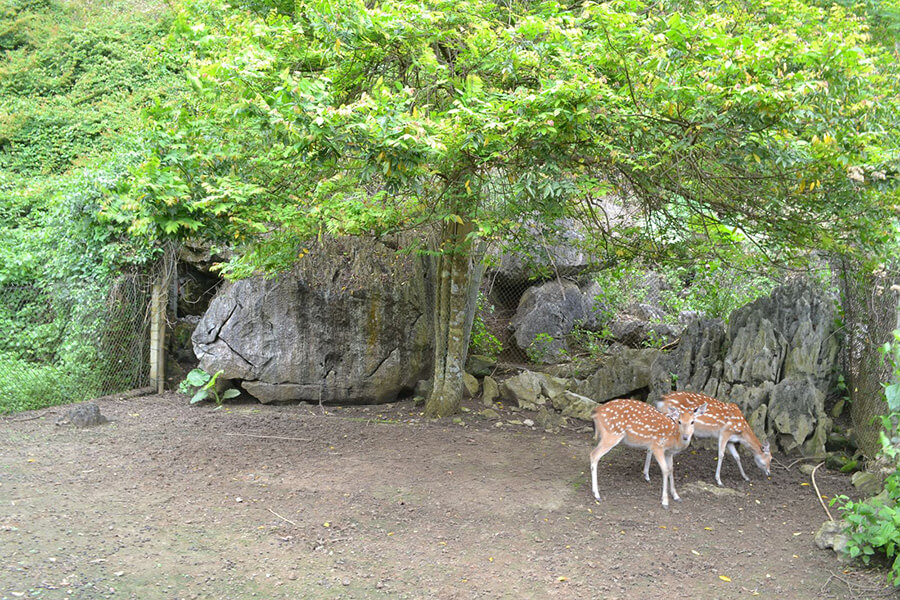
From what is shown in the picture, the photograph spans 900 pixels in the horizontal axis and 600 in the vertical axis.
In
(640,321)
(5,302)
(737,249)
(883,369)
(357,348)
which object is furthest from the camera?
(640,321)

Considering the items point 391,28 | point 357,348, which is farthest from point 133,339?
point 391,28

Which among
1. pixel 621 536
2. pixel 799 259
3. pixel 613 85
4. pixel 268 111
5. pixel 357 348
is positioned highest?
pixel 613 85

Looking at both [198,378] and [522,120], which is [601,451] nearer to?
[522,120]

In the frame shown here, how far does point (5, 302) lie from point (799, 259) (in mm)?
10526

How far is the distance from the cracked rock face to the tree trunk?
0.97 m

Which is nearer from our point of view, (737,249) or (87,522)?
(87,522)

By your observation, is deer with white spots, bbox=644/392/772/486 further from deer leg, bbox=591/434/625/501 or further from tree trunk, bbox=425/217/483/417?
tree trunk, bbox=425/217/483/417

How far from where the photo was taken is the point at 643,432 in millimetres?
5727

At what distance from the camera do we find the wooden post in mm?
9367

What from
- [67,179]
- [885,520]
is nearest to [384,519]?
[885,520]

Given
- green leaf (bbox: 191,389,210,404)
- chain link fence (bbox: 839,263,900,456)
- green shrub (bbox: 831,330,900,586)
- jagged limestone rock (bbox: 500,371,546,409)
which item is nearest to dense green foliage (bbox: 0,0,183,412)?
green leaf (bbox: 191,389,210,404)

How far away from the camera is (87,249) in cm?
942

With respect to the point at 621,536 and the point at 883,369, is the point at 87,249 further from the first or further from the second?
the point at 883,369

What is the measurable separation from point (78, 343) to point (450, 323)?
4971 mm
